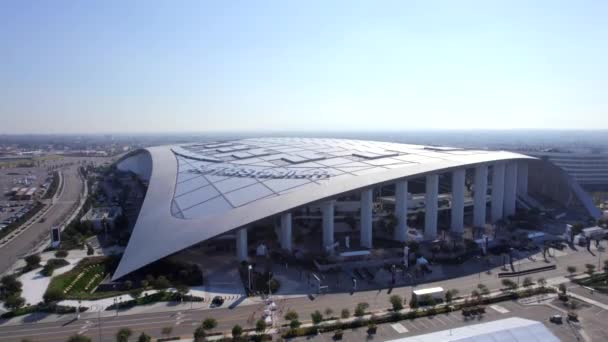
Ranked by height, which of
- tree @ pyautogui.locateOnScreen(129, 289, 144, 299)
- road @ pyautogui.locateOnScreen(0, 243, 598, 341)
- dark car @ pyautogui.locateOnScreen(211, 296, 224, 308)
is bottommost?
road @ pyautogui.locateOnScreen(0, 243, 598, 341)

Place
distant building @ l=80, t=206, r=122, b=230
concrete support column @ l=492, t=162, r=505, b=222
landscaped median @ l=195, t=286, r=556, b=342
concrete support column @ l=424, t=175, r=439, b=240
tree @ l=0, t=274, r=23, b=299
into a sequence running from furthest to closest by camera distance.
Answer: concrete support column @ l=492, t=162, r=505, b=222 < distant building @ l=80, t=206, r=122, b=230 < concrete support column @ l=424, t=175, r=439, b=240 < tree @ l=0, t=274, r=23, b=299 < landscaped median @ l=195, t=286, r=556, b=342

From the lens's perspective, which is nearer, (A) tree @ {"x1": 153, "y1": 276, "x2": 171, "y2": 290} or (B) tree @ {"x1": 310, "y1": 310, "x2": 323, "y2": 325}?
(B) tree @ {"x1": 310, "y1": 310, "x2": 323, "y2": 325}

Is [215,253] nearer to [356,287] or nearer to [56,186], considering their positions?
[356,287]

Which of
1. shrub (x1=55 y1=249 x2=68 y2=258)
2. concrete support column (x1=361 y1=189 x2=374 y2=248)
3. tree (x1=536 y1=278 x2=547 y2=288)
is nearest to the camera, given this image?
tree (x1=536 y1=278 x2=547 y2=288)

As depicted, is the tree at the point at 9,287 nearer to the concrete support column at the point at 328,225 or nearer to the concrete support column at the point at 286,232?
the concrete support column at the point at 286,232

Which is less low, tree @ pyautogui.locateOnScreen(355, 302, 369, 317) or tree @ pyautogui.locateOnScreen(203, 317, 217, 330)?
tree @ pyautogui.locateOnScreen(203, 317, 217, 330)

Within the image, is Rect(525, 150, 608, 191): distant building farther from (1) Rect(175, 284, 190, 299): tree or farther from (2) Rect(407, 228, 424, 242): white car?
(1) Rect(175, 284, 190, 299): tree

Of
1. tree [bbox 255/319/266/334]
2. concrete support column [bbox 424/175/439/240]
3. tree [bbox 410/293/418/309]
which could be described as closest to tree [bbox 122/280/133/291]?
tree [bbox 255/319/266/334]

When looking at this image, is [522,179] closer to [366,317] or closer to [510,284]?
[510,284]
